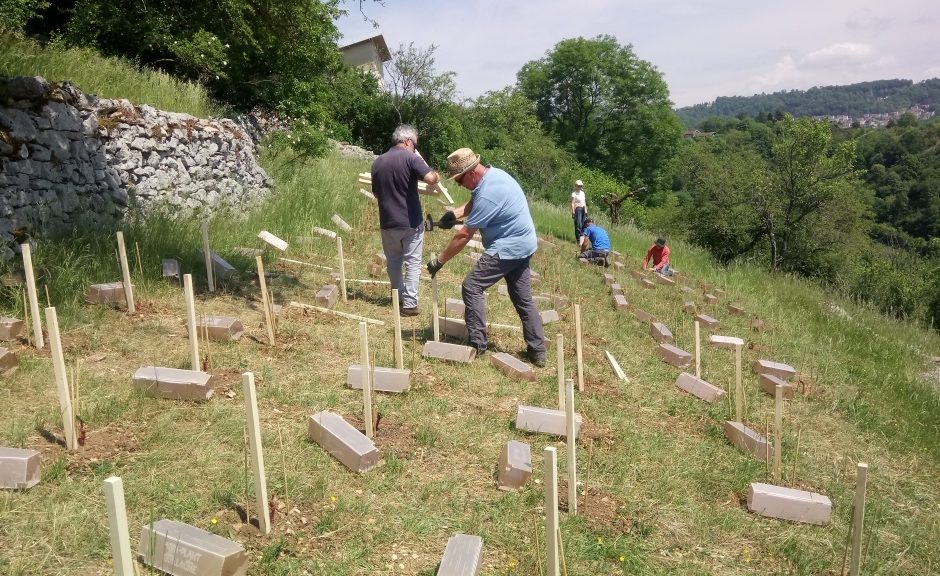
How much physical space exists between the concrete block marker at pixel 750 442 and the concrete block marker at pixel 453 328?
7.76 ft

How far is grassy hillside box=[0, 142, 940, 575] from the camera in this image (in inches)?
121

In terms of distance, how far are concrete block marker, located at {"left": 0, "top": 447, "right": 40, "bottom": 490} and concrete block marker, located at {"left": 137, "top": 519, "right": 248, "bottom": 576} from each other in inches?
31.2

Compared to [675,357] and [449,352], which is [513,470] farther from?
[675,357]

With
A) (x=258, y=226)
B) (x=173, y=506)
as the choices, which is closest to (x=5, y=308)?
(x=173, y=506)

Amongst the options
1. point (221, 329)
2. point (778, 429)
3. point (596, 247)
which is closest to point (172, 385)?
point (221, 329)

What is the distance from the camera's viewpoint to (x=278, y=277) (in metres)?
7.34

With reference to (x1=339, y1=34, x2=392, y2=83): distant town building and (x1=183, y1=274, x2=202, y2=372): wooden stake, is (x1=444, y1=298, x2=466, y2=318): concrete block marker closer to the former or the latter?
(x1=183, y1=274, x2=202, y2=372): wooden stake

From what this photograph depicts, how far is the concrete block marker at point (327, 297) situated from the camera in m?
6.43

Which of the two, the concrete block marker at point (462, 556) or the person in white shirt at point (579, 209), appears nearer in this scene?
the concrete block marker at point (462, 556)

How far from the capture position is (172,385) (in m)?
4.12

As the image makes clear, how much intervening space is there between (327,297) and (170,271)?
1506 mm

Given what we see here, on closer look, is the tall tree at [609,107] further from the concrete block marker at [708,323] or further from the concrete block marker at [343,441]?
the concrete block marker at [343,441]

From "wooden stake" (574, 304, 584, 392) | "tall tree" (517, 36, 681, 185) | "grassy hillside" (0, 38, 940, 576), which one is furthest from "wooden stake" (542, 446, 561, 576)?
"tall tree" (517, 36, 681, 185)

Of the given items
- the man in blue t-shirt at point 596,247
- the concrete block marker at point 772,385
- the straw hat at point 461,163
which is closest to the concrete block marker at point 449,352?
the straw hat at point 461,163
